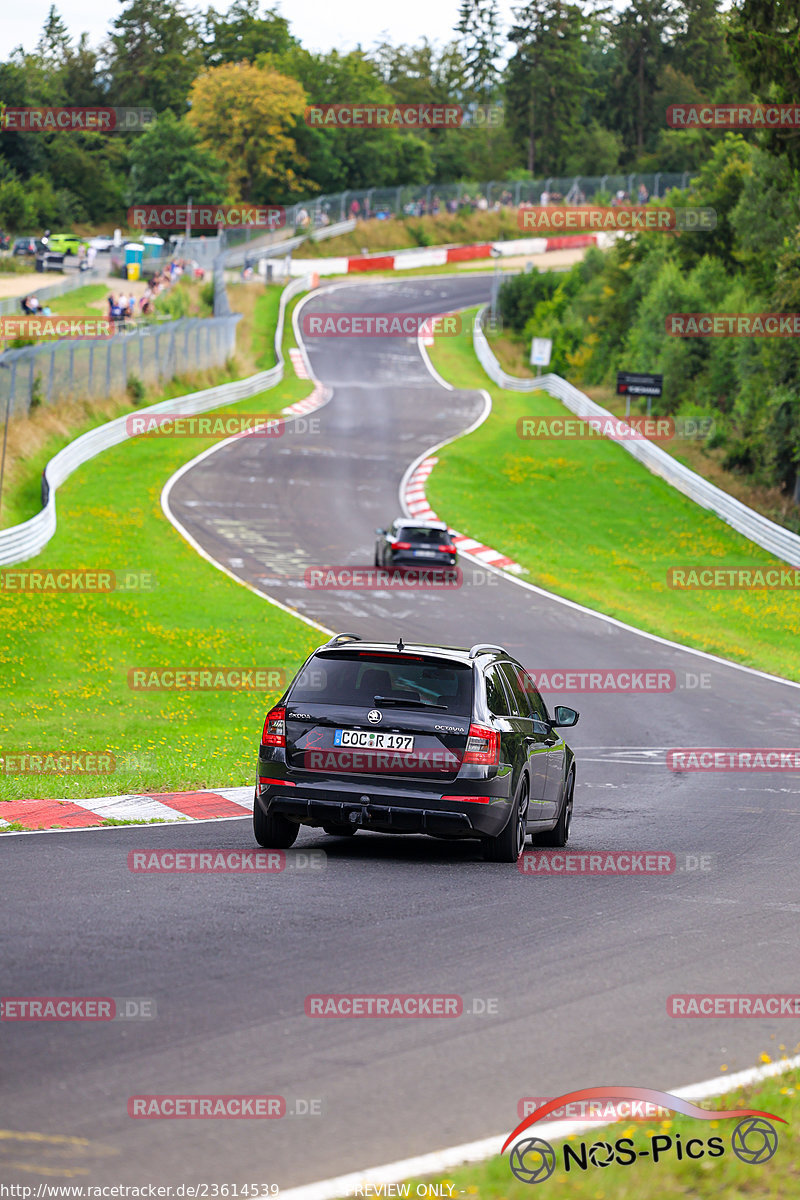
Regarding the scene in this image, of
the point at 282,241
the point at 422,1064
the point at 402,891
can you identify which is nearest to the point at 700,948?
the point at 402,891

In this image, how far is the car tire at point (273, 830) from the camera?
10234mm

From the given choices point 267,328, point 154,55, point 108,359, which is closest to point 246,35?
point 154,55

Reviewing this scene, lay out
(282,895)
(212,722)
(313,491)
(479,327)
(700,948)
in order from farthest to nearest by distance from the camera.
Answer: (479,327) < (313,491) < (212,722) < (282,895) < (700,948)

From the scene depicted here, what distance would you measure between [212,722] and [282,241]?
240 ft

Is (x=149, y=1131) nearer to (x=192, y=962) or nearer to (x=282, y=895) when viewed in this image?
(x=192, y=962)

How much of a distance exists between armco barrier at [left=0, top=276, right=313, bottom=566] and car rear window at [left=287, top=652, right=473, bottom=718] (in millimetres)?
18770

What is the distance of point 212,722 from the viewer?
19562 mm

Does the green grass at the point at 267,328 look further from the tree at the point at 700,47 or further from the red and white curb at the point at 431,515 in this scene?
the tree at the point at 700,47

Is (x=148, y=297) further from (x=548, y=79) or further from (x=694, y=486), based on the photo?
(x=548, y=79)

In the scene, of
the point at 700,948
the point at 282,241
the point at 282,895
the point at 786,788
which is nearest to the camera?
the point at 700,948

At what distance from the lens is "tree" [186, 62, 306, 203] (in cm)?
10244

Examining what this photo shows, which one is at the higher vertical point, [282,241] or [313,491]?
[282,241]

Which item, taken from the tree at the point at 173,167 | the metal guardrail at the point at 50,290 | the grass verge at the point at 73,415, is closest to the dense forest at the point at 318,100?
the tree at the point at 173,167

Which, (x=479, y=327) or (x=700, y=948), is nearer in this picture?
(x=700, y=948)
